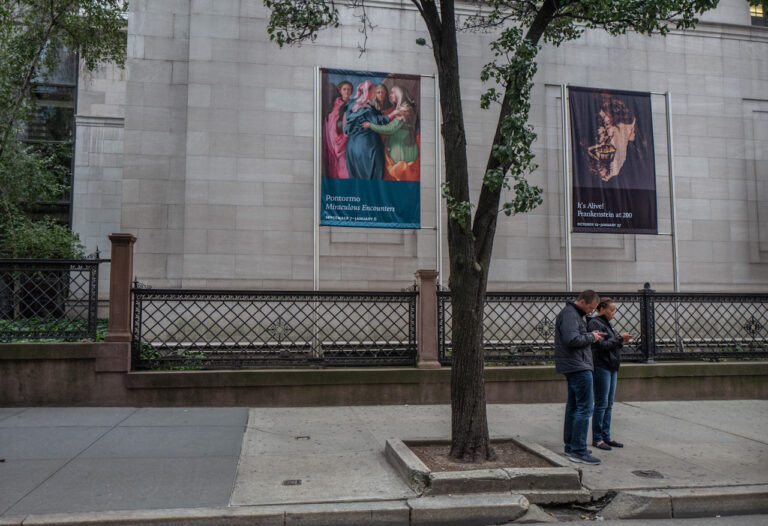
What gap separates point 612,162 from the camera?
12758 millimetres

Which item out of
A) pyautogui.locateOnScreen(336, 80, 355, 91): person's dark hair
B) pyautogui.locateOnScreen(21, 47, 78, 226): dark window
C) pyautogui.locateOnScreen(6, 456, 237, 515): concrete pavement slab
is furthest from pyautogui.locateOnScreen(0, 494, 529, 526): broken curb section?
pyautogui.locateOnScreen(21, 47, 78, 226): dark window

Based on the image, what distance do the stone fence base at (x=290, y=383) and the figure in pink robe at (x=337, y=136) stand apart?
4868mm

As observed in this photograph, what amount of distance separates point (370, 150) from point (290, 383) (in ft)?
18.7

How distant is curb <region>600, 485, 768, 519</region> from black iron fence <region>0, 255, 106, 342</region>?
7.62 m

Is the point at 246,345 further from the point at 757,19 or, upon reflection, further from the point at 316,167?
the point at 757,19

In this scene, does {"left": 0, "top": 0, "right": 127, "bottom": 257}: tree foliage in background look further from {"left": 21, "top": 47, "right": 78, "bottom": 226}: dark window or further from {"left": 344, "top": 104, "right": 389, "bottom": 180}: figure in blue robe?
{"left": 344, "top": 104, "right": 389, "bottom": 180}: figure in blue robe

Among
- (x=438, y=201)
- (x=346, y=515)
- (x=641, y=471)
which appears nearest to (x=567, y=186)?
(x=438, y=201)

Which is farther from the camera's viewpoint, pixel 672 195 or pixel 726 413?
pixel 672 195

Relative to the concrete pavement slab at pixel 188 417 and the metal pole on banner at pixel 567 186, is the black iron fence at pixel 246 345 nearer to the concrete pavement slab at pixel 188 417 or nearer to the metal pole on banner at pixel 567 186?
the concrete pavement slab at pixel 188 417

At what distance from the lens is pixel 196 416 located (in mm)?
8039

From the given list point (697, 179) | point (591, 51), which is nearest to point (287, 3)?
point (591, 51)

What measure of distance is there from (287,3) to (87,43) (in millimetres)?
9130

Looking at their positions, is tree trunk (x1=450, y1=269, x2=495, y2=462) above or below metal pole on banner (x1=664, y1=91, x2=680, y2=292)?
below

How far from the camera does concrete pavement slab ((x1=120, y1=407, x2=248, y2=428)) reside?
759 centimetres
